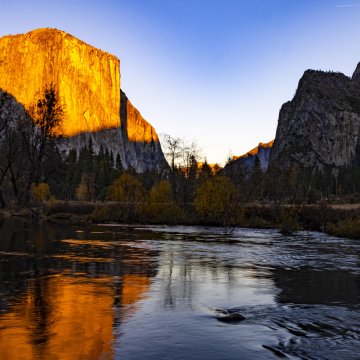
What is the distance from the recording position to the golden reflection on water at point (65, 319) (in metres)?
7.96

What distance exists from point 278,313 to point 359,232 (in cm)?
2689

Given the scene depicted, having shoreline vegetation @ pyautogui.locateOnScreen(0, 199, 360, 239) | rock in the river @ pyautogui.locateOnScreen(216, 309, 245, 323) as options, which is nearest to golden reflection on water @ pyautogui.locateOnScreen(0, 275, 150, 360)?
rock in the river @ pyautogui.locateOnScreen(216, 309, 245, 323)

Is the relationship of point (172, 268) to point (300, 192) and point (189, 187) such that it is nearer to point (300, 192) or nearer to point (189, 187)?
point (189, 187)

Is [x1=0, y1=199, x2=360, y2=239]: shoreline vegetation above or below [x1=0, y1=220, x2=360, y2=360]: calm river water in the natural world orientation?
above

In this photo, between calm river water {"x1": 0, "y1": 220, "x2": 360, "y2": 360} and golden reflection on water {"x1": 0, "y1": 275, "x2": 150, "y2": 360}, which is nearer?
golden reflection on water {"x1": 0, "y1": 275, "x2": 150, "y2": 360}

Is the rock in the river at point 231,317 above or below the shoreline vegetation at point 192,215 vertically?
below

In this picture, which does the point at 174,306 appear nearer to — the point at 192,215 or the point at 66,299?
the point at 66,299

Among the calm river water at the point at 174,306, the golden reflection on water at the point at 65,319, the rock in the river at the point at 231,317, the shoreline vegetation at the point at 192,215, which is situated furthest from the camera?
the shoreline vegetation at the point at 192,215

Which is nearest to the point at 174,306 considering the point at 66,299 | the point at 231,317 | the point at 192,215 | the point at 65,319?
the point at 231,317

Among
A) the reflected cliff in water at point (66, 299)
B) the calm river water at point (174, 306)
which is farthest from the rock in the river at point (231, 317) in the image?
the reflected cliff in water at point (66, 299)

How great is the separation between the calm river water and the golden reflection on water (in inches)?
0.7

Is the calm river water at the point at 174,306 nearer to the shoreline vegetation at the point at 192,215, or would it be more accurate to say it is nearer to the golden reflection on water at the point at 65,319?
the golden reflection on water at the point at 65,319

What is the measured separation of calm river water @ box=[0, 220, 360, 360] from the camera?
837 cm

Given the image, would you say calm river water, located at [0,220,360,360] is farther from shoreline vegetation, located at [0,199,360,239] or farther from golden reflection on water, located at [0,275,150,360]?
shoreline vegetation, located at [0,199,360,239]
